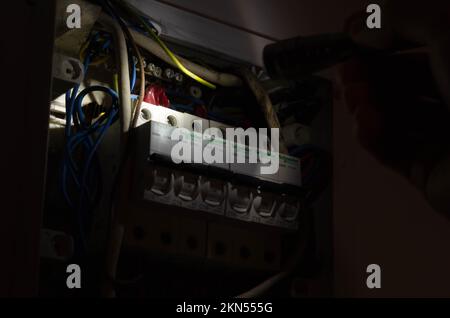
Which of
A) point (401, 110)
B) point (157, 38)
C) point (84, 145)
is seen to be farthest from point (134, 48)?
point (401, 110)

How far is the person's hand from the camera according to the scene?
84 cm

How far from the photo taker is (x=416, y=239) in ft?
4.09

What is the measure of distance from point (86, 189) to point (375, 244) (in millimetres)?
510

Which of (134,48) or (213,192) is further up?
(134,48)

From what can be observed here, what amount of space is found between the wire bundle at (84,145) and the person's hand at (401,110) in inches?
16.1

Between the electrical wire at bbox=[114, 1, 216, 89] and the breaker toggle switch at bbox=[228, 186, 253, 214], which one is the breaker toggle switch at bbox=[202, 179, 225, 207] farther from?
the electrical wire at bbox=[114, 1, 216, 89]

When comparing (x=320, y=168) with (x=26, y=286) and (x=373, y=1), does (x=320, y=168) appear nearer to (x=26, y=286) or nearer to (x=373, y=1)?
(x=373, y=1)

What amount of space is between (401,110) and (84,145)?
50cm

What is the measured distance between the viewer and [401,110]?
3.06ft

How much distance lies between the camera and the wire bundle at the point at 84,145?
1.10 meters

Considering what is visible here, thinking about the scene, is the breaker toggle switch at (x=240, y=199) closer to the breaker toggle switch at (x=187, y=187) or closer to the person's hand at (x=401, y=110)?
the breaker toggle switch at (x=187, y=187)

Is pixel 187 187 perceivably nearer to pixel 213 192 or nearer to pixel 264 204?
pixel 213 192

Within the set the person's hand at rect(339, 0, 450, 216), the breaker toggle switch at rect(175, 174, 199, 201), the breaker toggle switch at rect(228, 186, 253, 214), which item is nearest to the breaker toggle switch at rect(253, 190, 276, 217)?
the breaker toggle switch at rect(228, 186, 253, 214)
